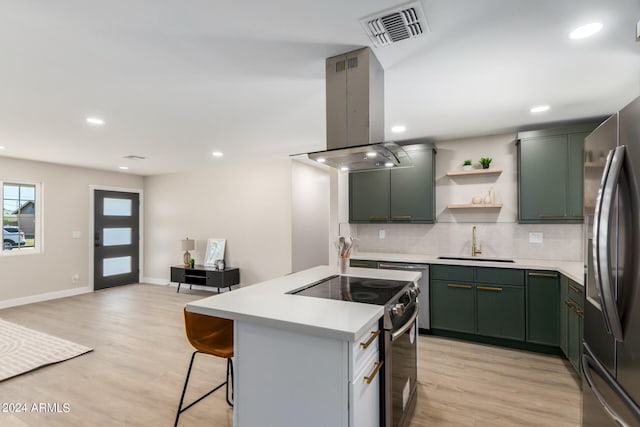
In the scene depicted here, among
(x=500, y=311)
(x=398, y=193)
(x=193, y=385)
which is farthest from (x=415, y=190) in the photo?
(x=193, y=385)

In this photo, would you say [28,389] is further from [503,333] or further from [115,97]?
[503,333]

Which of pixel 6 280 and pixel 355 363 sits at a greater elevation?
pixel 355 363

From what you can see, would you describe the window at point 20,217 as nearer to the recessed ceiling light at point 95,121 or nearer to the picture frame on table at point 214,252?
the picture frame on table at point 214,252

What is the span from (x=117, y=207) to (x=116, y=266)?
4.22 ft

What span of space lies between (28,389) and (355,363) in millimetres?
3020

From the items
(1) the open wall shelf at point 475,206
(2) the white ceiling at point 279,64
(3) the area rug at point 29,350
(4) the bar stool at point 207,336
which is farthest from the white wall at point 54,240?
(1) the open wall shelf at point 475,206

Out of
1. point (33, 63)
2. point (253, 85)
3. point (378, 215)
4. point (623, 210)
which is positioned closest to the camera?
point (623, 210)

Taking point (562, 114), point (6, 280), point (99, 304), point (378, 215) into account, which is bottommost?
point (99, 304)

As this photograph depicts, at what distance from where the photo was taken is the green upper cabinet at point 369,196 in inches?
169

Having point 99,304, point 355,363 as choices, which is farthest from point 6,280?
point 355,363

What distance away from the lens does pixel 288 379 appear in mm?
1514

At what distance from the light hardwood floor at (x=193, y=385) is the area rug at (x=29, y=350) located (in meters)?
0.12

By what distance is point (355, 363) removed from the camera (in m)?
1.41

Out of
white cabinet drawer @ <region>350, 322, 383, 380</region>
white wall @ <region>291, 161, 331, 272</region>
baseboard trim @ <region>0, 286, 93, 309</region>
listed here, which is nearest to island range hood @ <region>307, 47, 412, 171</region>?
white cabinet drawer @ <region>350, 322, 383, 380</region>
